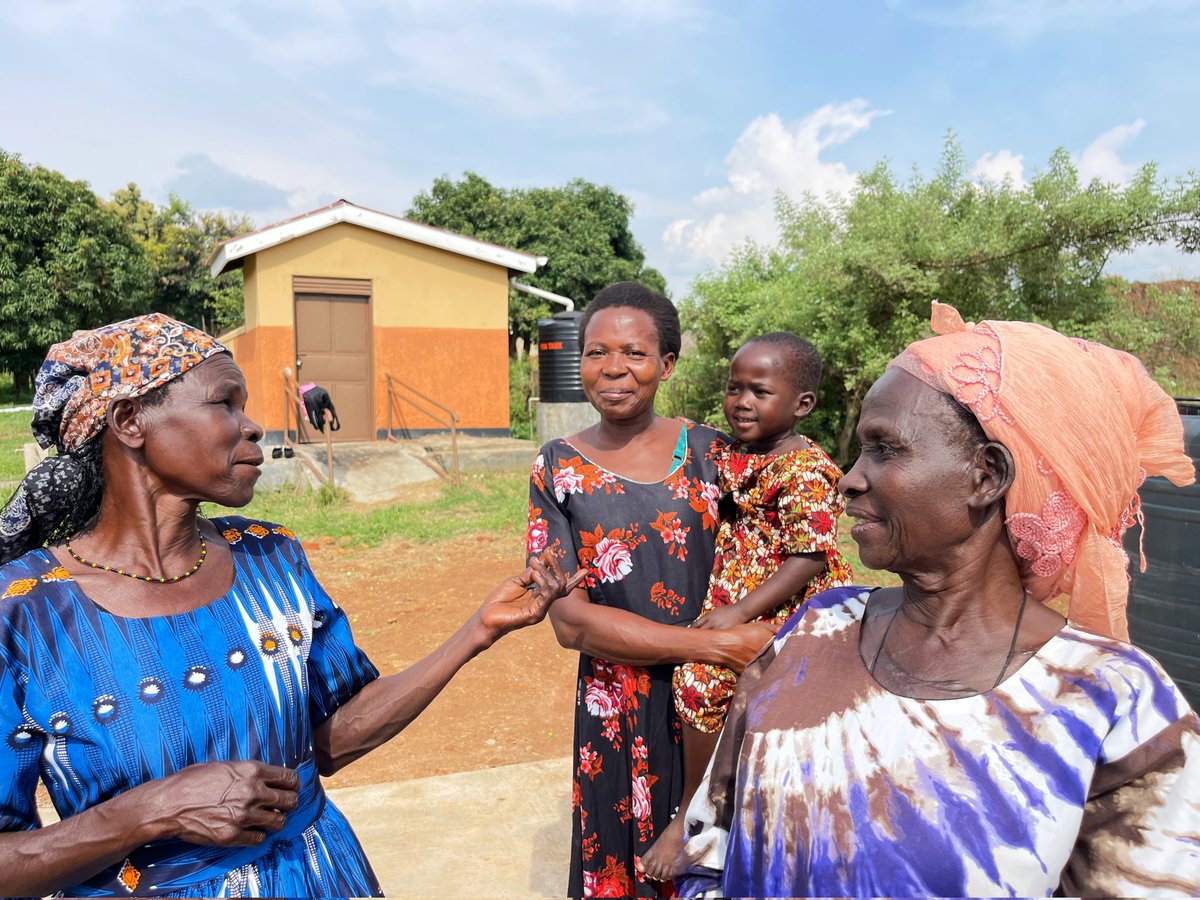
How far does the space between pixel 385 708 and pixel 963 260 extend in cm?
907

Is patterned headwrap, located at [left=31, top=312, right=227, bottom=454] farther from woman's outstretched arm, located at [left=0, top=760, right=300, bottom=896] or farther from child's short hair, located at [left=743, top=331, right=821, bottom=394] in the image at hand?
child's short hair, located at [left=743, top=331, right=821, bottom=394]

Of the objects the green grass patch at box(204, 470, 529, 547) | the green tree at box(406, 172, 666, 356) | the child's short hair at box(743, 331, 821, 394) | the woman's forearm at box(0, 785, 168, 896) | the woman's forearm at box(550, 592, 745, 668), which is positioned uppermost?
the green tree at box(406, 172, 666, 356)

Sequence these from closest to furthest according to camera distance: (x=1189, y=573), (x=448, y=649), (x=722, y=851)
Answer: (x=722, y=851) < (x=448, y=649) < (x=1189, y=573)

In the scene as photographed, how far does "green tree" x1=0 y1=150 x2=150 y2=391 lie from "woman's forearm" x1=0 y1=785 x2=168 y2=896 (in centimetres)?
2532

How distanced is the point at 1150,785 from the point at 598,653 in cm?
128

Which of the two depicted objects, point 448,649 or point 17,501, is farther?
point 448,649

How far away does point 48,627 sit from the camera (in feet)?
4.99

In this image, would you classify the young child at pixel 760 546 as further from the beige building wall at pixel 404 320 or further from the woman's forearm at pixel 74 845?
the beige building wall at pixel 404 320

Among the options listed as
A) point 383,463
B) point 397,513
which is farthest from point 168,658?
point 383,463

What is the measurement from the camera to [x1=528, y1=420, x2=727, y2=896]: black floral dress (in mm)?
2273

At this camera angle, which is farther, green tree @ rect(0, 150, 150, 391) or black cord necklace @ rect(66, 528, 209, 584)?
green tree @ rect(0, 150, 150, 391)

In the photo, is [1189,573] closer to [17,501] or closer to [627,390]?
[627,390]

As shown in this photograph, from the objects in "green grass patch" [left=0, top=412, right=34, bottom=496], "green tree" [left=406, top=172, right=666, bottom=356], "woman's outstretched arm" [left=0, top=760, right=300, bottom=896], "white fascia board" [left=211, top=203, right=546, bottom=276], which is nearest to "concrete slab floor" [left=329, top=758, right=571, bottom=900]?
"woman's outstretched arm" [left=0, top=760, right=300, bottom=896]

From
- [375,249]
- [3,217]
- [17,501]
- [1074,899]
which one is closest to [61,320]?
[3,217]
